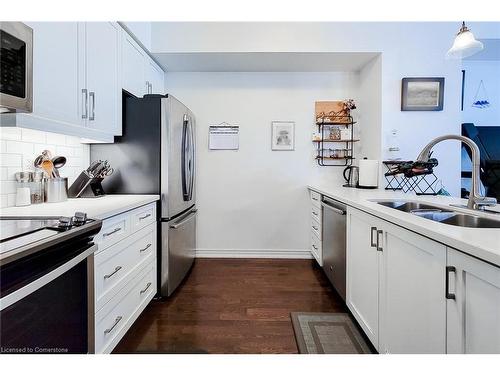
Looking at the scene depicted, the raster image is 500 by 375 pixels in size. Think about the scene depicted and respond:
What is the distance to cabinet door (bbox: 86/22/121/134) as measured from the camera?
→ 1.77 meters

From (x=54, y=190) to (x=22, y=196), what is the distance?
6.4 inches

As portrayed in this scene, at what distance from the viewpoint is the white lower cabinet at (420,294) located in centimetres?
74

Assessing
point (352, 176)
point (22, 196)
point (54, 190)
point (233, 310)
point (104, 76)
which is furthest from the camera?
point (352, 176)

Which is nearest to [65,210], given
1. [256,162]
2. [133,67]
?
[133,67]

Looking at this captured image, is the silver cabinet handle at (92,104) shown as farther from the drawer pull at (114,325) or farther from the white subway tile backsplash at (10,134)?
the drawer pull at (114,325)

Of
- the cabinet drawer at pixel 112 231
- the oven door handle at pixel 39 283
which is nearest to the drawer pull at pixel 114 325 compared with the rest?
the cabinet drawer at pixel 112 231

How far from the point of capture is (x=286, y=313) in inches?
78.8

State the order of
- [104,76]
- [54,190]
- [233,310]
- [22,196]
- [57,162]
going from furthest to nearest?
[233,310] → [104,76] → [57,162] → [54,190] → [22,196]

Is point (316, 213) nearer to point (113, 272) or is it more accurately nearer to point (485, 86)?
point (113, 272)

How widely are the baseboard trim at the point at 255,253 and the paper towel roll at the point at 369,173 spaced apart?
113 centimetres

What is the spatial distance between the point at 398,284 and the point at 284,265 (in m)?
1.95

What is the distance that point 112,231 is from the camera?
1.50 metres

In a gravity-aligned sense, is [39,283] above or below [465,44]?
below

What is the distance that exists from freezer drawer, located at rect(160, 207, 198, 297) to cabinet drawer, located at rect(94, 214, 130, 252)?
1.73 ft
